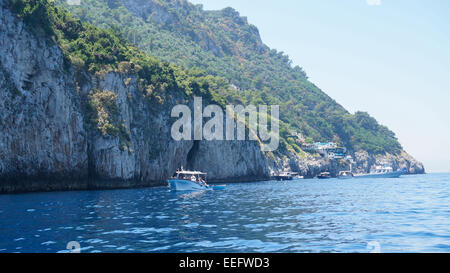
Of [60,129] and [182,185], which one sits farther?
[182,185]

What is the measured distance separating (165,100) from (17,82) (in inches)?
1245

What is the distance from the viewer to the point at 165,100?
7544 centimetres

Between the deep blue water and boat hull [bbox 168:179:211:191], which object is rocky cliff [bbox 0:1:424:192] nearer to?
boat hull [bbox 168:179:211:191]

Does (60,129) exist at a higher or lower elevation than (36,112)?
lower

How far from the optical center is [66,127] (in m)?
52.8

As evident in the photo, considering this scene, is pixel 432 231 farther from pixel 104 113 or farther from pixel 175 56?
pixel 175 56

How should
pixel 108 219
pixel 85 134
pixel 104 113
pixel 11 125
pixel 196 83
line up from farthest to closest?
pixel 196 83 → pixel 104 113 → pixel 85 134 → pixel 11 125 → pixel 108 219

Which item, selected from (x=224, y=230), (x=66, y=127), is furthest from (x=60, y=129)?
(x=224, y=230)

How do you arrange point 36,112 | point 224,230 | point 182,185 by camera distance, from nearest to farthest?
point 224,230, point 36,112, point 182,185

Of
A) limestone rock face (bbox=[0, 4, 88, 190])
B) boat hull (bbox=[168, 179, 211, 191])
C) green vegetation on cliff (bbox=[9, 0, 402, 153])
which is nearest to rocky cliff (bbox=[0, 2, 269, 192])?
limestone rock face (bbox=[0, 4, 88, 190])

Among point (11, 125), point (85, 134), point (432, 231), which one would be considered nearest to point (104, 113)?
point (85, 134)

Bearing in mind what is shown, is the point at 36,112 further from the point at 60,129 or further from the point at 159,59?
the point at 159,59

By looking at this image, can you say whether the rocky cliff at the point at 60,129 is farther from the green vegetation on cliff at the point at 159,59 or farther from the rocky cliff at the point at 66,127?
the green vegetation on cliff at the point at 159,59

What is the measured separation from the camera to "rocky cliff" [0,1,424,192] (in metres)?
46.4
